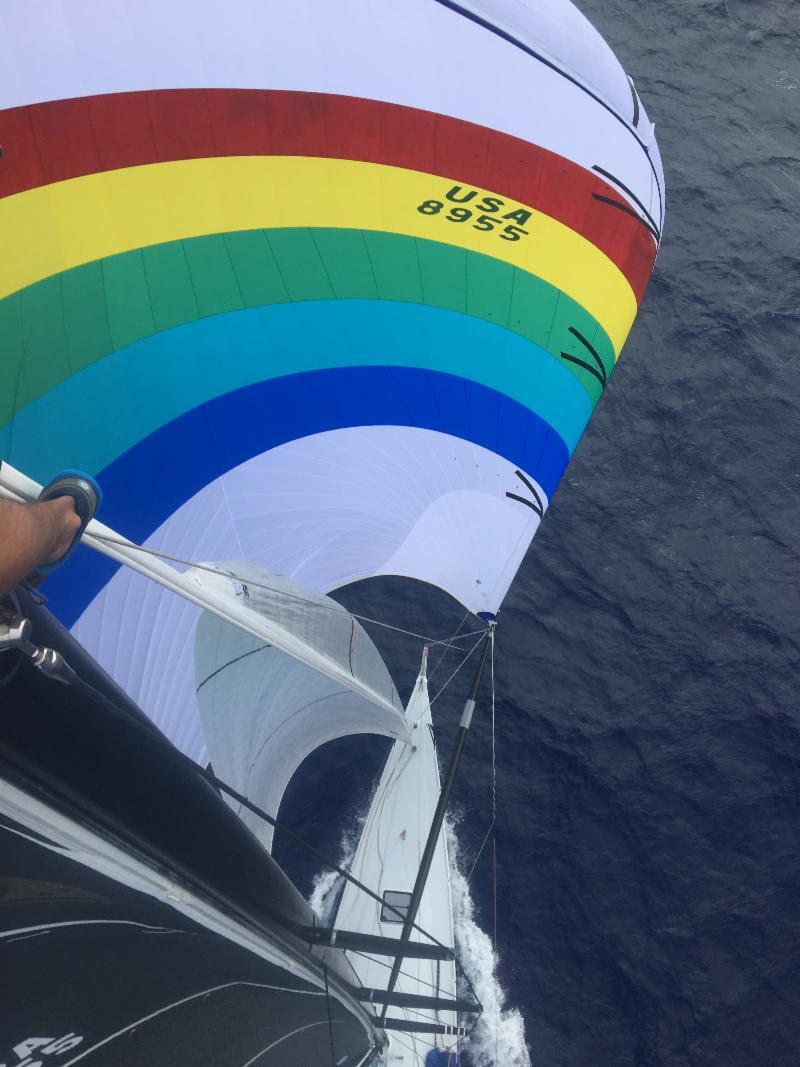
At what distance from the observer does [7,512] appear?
3.88m

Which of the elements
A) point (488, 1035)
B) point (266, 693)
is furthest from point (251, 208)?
point (488, 1035)

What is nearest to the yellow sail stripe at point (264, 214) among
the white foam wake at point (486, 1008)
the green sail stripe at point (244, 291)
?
the green sail stripe at point (244, 291)

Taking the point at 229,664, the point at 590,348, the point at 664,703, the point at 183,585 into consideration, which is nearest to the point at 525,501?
the point at 590,348

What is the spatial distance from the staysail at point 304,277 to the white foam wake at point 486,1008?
19.8ft

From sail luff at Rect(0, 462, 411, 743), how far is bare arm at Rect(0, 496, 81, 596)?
25 centimetres

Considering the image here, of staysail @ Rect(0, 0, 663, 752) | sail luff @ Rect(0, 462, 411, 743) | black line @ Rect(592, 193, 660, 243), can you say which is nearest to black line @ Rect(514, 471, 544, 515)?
staysail @ Rect(0, 0, 663, 752)

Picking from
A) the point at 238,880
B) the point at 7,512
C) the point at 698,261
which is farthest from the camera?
the point at 698,261

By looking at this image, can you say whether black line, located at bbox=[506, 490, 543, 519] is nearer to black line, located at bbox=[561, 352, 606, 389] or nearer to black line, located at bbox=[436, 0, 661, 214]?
black line, located at bbox=[561, 352, 606, 389]

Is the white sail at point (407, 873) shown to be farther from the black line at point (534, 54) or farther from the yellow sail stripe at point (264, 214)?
the black line at point (534, 54)

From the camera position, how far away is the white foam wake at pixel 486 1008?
1186 centimetres

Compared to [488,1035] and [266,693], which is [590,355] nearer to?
[266,693]

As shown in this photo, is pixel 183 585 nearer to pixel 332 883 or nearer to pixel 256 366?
pixel 256 366

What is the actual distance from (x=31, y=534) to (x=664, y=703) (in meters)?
13.3

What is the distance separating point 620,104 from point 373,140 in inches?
127
